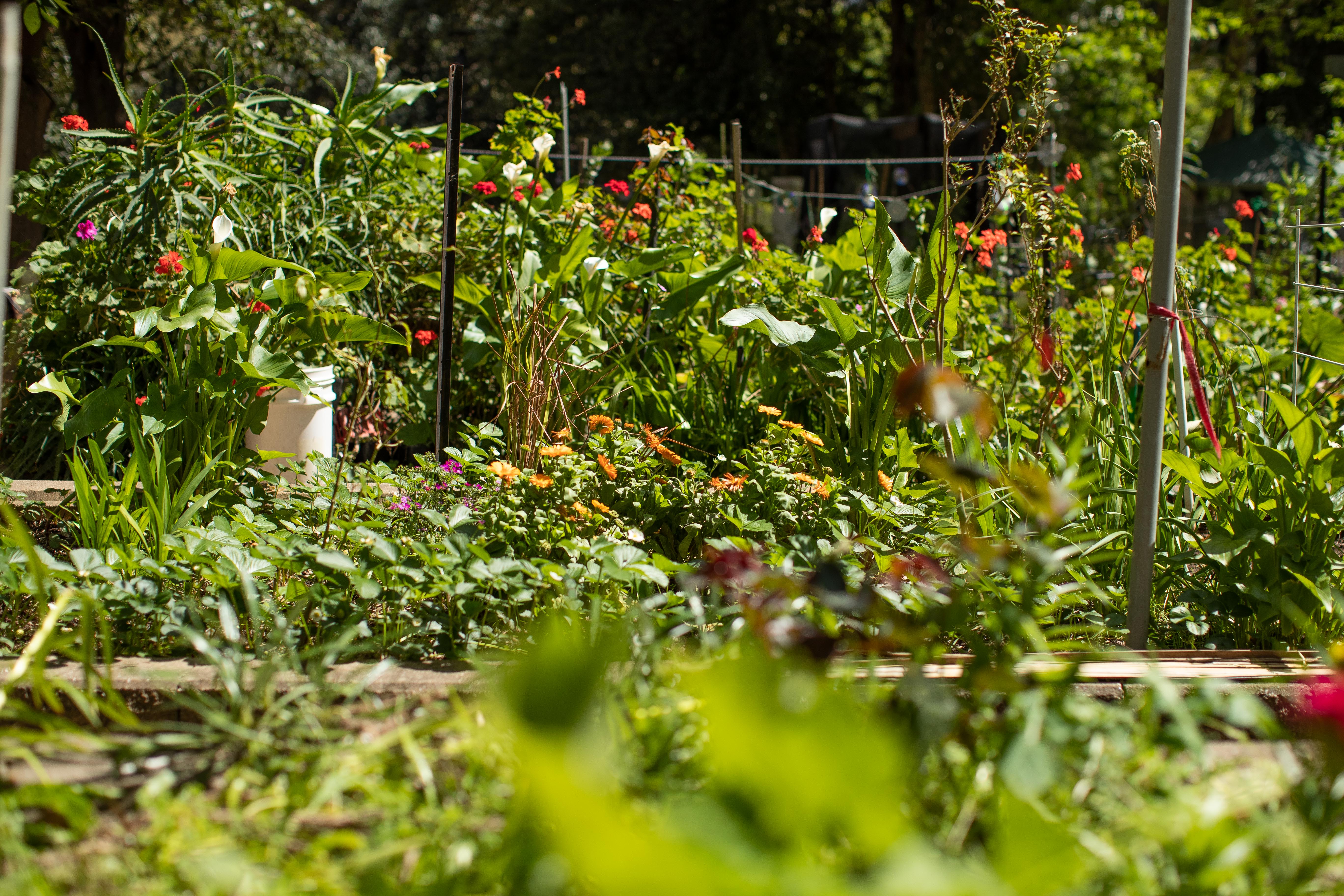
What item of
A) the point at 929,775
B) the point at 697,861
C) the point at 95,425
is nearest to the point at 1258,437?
the point at 929,775

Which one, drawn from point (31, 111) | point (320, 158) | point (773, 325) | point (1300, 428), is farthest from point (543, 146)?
point (31, 111)

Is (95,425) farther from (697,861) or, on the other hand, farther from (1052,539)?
(697,861)

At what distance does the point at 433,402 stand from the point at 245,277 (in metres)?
0.86

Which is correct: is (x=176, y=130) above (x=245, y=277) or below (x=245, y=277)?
above

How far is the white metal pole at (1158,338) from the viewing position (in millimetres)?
1699

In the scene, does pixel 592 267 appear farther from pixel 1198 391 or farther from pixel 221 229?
pixel 1198 391

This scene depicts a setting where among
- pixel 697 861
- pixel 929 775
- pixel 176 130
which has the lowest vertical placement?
pixel 929 775

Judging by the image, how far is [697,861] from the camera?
0.58m

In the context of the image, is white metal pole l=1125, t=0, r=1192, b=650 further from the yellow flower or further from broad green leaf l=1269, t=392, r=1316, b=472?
the yellow flower

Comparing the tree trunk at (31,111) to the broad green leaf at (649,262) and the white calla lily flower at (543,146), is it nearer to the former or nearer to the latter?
the white calla lily flower at (543,146)

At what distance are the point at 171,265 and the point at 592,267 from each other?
1097 millimetres

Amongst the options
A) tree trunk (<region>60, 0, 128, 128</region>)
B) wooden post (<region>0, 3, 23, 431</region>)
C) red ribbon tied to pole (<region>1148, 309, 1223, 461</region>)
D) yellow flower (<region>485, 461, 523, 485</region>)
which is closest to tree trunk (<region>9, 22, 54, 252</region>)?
tree trunk (<region>60, 0, 128, 128</region>)

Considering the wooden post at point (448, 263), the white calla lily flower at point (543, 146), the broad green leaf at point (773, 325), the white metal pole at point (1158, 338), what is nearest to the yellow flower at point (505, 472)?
the wooden post at point (448, 263)

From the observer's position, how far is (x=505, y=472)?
6.37 feet
